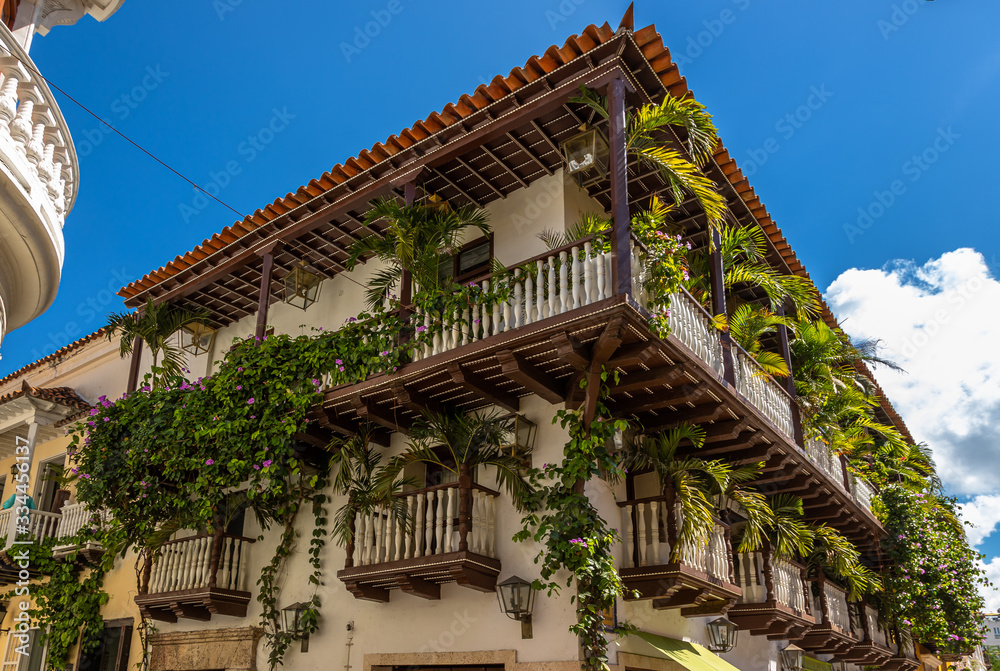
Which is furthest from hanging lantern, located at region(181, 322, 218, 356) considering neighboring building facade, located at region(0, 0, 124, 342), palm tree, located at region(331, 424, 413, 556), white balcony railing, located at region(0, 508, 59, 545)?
neighboring building facade, located at region(0, 0, 124, 342)

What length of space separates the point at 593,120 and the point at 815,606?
9039 millimetres

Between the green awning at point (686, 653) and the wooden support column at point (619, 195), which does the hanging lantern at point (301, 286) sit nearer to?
the wooden support column at point (619, 195)

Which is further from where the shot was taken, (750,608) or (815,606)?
(815,606)

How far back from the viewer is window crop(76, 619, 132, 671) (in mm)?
13099

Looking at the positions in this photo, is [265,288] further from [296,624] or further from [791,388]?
[791,388]

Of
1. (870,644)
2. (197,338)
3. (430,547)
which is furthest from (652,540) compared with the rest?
(197,338)

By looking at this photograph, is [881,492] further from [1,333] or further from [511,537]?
[1,333]

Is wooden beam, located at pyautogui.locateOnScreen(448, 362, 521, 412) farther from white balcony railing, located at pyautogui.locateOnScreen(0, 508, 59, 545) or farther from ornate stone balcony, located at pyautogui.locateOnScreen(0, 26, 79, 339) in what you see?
white balcony railing, located at pyautogui.locateOnScreen(0, 508, 59, 545)

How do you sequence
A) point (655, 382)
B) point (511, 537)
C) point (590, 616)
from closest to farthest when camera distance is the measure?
1. point (590, 616)
2. point (655, 382)
3. point (511, 537)

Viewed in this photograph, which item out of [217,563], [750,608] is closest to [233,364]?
[217,563]

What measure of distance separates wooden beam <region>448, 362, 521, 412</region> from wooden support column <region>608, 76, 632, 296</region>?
210 cm

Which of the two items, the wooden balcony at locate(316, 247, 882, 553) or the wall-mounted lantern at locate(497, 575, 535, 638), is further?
the wall-mounted lantern at locate(497, 575, 535, 638)

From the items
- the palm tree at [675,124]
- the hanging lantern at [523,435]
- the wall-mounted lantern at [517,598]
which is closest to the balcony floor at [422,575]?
the wall-mounted lantern at [517,598]

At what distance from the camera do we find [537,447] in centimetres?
928
